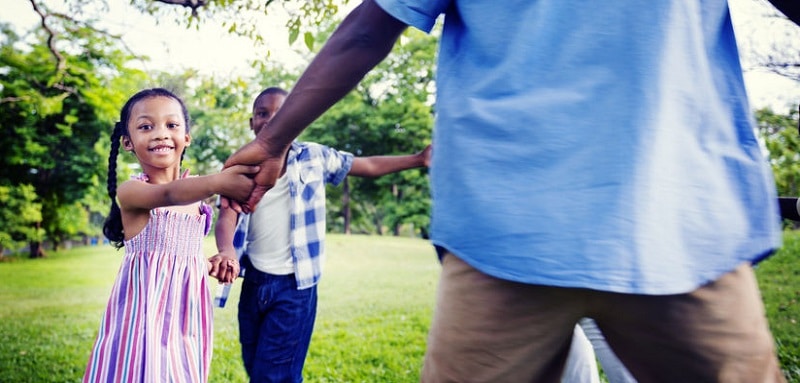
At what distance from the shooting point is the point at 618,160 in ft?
3.15

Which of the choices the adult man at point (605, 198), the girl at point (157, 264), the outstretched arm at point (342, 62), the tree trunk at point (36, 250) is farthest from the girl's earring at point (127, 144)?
the tree trunk at point (36, 250)

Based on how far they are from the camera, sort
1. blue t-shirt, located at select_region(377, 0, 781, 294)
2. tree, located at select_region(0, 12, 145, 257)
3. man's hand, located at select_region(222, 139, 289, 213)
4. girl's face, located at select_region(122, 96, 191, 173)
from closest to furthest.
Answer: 1. blue t-shirt, located at select_region(377, 0, 781, 294)
2. man's hand, located at select_region(222, 139, 289, 213)
3. girl's face, located at select_region(122, 96, 191, 173)
4. tree, located at select_region(0, 12, 145, 257)

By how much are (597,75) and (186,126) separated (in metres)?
2.12

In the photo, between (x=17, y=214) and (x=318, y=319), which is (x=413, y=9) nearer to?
(x=318, y=319)

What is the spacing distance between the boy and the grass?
4.44ft

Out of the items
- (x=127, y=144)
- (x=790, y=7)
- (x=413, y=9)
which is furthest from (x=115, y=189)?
(x=790, y=7)

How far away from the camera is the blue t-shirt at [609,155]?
3.11 feet

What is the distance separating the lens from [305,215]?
3199mm

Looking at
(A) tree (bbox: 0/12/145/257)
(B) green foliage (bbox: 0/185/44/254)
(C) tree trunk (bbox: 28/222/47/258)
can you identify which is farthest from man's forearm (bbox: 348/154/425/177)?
(C) tree trunk (bbox: 28/222/47/258)

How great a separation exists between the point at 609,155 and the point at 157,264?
6.56ft

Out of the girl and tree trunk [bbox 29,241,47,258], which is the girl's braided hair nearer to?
the girl

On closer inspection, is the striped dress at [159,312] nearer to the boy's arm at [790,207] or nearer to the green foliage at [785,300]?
the boy's arm at [790,207]

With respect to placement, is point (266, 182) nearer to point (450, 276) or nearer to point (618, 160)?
point (450, 276)

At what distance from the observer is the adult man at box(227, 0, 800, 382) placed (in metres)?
0.96
